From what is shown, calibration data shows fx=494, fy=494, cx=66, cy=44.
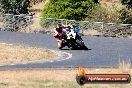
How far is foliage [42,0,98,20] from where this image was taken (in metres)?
43.4

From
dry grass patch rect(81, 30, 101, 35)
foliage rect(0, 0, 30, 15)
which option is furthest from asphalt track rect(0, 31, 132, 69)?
foliage rect(0, 0, 30, 15)

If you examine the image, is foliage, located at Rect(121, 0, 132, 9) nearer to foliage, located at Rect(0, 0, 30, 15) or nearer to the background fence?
the background fence

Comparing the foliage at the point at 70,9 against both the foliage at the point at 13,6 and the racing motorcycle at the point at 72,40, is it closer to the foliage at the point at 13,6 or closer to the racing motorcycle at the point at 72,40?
the foliage at the point at 13,6

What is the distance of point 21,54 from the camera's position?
26781mm

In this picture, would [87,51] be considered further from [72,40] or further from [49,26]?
[49,26]

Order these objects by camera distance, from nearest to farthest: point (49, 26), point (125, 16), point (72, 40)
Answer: point (72, 40), point (49, 26), point (125, 16)

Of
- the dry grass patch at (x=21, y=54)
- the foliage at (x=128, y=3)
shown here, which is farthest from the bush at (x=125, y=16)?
the dry grass patch at (x=21, y=54)

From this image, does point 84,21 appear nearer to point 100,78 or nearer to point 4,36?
point 4,36

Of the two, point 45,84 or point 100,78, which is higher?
point 100,78

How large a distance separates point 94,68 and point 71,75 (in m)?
2.22

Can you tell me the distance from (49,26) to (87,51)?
12.6m

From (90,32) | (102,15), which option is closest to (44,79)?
(90,32)

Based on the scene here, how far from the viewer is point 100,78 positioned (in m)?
12.9

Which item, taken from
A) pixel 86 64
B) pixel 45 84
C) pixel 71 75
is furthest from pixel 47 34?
pixel 45 84
